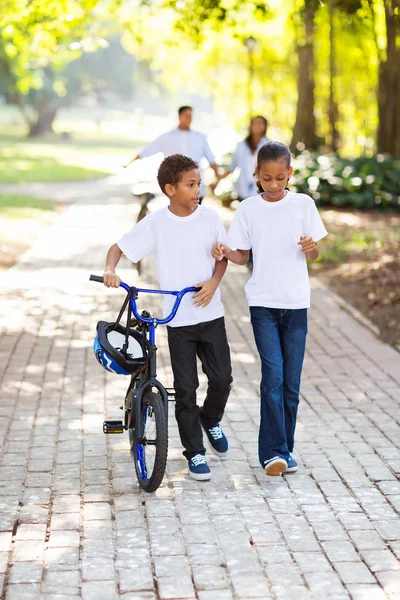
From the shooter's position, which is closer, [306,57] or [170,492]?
[170,492]

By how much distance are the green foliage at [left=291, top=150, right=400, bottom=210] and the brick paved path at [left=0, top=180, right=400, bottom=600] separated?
12.3m

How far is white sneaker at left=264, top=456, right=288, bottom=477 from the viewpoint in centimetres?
560

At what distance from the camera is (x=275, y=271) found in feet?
18.1

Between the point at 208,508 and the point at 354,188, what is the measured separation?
16.9 metres

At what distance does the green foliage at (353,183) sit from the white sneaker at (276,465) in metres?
16.0

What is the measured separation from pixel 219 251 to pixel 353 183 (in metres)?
16.6

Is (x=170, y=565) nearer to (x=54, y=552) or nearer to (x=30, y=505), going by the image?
(x=54, y=552)

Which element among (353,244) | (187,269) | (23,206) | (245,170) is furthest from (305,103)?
(187,269)

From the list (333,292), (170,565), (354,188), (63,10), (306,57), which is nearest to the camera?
(170,565)

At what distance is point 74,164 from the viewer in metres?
42.7

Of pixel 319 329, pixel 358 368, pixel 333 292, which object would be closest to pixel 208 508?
pixel 358 368

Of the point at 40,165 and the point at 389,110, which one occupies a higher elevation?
A: the point at 389,110

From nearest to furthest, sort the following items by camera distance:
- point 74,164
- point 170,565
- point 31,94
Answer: point 170,565 < point 74,164 < point 31,94

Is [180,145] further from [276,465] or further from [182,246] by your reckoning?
[276,465]
